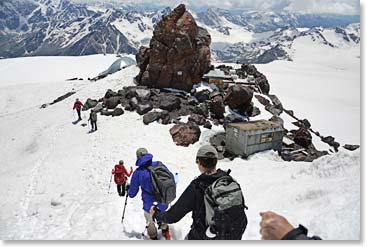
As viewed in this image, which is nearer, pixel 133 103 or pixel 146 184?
pixel 146 184

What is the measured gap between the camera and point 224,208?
12.1 ft

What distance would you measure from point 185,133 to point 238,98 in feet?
22.1

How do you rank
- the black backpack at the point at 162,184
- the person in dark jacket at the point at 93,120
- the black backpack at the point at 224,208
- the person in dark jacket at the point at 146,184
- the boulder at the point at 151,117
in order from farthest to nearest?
the boulder at the point at 151,117 < the person in dark jacket at the point at 93,120 < the person in dark jacket at the point at 146,184 < the black backpack at the point at 162,184 < the black backpack at the point at 224,208

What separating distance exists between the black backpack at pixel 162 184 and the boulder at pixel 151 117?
15.7 metres

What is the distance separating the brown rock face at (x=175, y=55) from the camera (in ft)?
88.5

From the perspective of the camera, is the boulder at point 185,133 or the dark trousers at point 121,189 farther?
the boulder at point 185,133

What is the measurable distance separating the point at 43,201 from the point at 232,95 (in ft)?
53.9

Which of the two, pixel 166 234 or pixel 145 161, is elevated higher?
pixel 145 161

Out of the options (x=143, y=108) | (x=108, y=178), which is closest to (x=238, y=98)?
(x=143, y=108)

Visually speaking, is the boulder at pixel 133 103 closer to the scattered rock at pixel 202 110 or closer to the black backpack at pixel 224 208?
the scattered rock at pixel 202 110

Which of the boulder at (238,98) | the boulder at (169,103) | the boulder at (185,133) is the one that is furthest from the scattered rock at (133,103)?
the boulder at (238,98)

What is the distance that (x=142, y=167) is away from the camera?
Result: 249 inches

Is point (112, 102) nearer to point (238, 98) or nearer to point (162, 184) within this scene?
point (238, 98)

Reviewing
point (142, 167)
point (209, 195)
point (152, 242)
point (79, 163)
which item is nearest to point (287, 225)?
point (209, 195)
